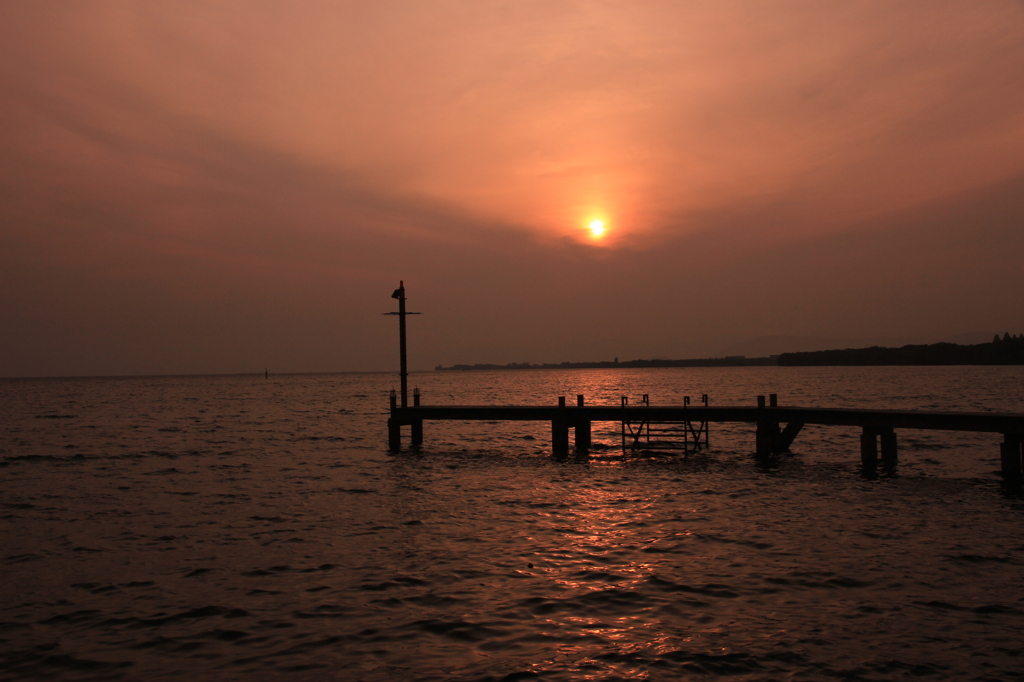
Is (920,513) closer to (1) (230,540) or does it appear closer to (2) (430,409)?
(1) (230,540)

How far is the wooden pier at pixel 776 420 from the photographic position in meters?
20.7

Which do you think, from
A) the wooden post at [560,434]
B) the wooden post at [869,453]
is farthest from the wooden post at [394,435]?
the wooden post at [869,453]

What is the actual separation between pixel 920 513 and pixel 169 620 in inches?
625

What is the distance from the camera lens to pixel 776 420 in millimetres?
26641

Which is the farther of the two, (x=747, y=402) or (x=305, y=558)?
(x=747, y=402)

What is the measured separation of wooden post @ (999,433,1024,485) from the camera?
2053 cm

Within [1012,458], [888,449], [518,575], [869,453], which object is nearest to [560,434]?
[869,453]

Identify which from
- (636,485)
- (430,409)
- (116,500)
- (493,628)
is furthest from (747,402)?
(493,628)

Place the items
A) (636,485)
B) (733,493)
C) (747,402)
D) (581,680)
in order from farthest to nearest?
(747,402) → (636,485) → (733,493) → (581,680)

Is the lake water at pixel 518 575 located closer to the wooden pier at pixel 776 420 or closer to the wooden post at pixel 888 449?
the wooden post at pixel 888 449

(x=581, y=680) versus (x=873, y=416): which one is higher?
(x=873, y=416)

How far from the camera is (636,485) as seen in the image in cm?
2123

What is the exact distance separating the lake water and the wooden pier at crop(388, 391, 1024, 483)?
137cm

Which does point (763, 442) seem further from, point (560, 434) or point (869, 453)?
point (560, 434)
